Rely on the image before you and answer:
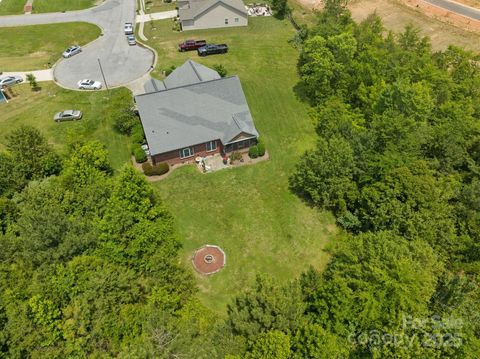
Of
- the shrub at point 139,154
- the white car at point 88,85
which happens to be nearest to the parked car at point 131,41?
the white car at point 88,85

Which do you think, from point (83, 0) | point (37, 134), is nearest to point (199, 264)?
point (37, 134)

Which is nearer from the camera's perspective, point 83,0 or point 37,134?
point 37,134

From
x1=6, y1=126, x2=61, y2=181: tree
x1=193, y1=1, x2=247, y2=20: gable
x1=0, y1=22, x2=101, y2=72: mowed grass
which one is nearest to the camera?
x1=6, y1=126, x2=61, y2=181: tree

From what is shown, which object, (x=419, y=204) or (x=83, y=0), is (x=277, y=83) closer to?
(x=419, y=204)

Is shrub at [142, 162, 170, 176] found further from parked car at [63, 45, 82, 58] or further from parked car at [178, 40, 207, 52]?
parked car at [63, 45, 82, 58]

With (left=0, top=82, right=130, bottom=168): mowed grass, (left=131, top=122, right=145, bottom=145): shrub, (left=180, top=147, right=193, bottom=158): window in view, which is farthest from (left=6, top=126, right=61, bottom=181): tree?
(left=180, top=147, right=193, bottom=158): window
